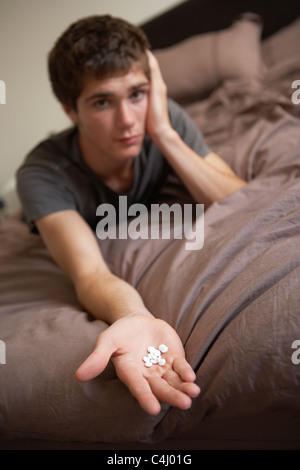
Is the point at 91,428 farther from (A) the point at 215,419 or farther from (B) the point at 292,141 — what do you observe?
(B) the point at 292,141

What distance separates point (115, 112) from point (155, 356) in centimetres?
71

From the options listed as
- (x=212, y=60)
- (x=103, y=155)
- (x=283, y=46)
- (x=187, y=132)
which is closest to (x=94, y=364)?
(x=103, y=155)

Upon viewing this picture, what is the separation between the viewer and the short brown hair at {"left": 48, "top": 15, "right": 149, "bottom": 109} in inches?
39.7

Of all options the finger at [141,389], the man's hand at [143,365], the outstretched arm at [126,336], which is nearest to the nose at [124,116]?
the outstretched arm at [126,336]

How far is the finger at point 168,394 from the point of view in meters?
0.52

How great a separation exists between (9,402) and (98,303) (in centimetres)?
26

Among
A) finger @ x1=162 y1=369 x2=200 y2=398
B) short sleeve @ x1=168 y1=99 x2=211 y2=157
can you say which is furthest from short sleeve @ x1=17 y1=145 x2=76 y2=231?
finger @ x1=162 y1=369 x2=200 y2=398

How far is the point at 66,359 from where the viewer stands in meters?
0.66

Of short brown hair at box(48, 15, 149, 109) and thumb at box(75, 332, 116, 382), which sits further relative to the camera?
short brown hair at box(48, 15, 149, 109)

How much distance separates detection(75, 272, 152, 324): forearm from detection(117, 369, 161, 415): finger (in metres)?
0.15

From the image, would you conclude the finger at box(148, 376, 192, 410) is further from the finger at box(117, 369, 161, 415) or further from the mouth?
the mouth

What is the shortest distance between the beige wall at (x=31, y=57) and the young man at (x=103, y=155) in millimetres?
1514

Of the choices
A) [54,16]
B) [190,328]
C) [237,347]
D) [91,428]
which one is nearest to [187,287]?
[190,328]

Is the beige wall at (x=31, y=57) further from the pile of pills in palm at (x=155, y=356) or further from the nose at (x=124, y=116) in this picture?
the pile of pills in palm at (x=155, y=356)
